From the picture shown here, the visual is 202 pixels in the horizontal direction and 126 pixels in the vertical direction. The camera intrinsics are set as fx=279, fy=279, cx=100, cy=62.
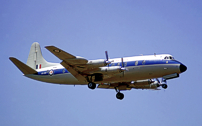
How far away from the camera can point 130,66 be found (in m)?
30.0

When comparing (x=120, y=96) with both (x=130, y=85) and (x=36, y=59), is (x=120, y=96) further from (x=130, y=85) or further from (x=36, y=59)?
(x=36, y=59)

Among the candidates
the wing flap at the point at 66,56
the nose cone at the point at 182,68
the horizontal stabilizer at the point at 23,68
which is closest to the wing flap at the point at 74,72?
the wing flap at the point at 66,56

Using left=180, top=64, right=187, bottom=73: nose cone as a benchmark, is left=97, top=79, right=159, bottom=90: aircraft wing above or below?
below

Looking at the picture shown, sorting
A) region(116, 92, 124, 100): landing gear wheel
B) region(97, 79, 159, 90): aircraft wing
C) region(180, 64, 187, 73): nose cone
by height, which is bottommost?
region(116, 92, 124, 100): landing gear wheel

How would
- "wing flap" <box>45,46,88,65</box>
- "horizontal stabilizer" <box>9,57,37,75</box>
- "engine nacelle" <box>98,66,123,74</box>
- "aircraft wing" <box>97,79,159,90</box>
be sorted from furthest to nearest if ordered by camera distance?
"aircraft wing" <box>97,79,159,90</box> → "horizontal stabilizer" <box>9,57,37,75</box> → "engine nacelle" <box>98,66,123,74</box> → "wing flap" <box>45,46,88,65</box>

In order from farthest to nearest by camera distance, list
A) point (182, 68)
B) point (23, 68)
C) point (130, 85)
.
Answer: point (130, 85)
point (23, 68)
point (182, 68)

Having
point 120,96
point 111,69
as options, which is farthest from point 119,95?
point 111,69

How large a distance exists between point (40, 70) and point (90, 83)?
7421 mm

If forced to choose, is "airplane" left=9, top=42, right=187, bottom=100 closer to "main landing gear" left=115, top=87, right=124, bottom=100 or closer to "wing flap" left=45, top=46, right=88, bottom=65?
"wing flap" left=45, top=46, right=88, bottom=65

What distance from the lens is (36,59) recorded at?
36.6m

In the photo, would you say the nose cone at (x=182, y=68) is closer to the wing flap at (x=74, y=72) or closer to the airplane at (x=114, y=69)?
the airplane at (x=114, y=69)

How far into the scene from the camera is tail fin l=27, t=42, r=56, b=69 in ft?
117

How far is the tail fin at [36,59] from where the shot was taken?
35.5m

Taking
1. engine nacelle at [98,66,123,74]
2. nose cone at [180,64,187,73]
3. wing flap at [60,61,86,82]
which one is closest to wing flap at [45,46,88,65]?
wing flap at [60,61,86,82]
